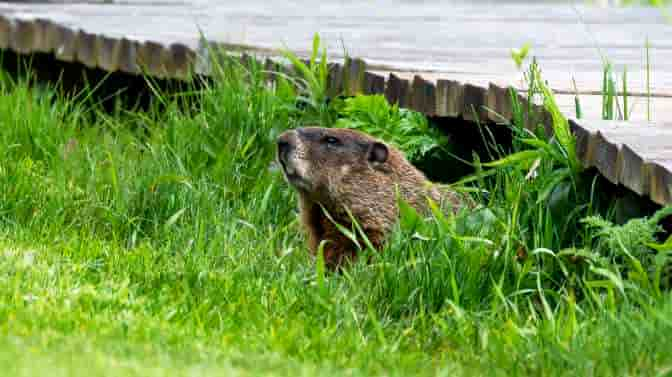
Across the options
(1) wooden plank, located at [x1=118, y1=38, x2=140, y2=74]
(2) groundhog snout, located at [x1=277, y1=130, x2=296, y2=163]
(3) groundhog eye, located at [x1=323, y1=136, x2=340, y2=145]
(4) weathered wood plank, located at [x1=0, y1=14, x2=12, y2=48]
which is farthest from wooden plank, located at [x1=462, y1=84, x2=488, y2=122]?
(4) weathered wood plank, located at [x1=0, y1=14, x2=12, y2=48]

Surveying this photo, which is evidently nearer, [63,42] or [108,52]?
[108,52]

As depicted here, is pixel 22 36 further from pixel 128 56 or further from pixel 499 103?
pixel 499 103

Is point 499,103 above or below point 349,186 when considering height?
above

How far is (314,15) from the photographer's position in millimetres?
11453

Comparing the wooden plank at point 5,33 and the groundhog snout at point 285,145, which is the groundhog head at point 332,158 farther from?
the wooden plank at point 5,33

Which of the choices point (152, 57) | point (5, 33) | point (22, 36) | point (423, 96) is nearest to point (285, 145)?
point (423, 96)

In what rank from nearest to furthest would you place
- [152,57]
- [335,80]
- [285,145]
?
[285,145] < [335,80] < [152,57]

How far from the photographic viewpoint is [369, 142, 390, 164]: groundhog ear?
17.9ft

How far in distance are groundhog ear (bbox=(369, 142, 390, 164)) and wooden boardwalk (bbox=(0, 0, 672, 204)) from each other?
450mm

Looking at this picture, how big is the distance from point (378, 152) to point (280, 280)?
1120 millimetres

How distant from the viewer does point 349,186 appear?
18.1 ft

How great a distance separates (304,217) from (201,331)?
1593mm

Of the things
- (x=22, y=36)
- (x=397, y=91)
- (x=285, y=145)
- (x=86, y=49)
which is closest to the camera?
(x=285, y=145)

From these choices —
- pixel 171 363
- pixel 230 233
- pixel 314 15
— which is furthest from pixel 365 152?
pixel 314 15
